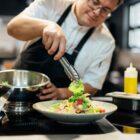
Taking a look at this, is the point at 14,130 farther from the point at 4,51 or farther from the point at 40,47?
the point at 4,51

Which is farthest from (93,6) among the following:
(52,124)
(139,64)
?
(139,64)

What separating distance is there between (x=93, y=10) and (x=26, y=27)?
0.37 m

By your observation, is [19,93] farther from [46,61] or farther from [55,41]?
[46,61]

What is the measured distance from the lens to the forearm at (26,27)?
1.45 m

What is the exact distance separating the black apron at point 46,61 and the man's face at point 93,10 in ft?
0.32

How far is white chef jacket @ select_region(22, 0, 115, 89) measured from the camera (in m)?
1.75

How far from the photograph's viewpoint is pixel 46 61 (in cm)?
173

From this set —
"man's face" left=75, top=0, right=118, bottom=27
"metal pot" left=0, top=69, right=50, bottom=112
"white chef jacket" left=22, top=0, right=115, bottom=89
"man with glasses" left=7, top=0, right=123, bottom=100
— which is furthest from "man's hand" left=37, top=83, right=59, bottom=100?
"man's face" left=75, top=0, right=118, bottom=27

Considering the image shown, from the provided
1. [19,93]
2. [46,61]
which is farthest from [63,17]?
[19,93]

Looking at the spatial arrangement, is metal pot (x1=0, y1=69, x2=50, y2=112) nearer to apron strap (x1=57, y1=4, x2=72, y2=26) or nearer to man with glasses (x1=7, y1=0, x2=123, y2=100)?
man with glasses (x1=7, y1=0, x2=123, y2=100)

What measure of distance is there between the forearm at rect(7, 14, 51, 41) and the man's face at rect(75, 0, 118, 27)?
0.32 metres

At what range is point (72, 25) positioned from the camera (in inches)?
70.2

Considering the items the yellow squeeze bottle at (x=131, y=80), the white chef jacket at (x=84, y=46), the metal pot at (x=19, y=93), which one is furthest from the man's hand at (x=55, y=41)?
the white chef jacket at (x=84, y=46)

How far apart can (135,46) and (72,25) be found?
12.7 ft
